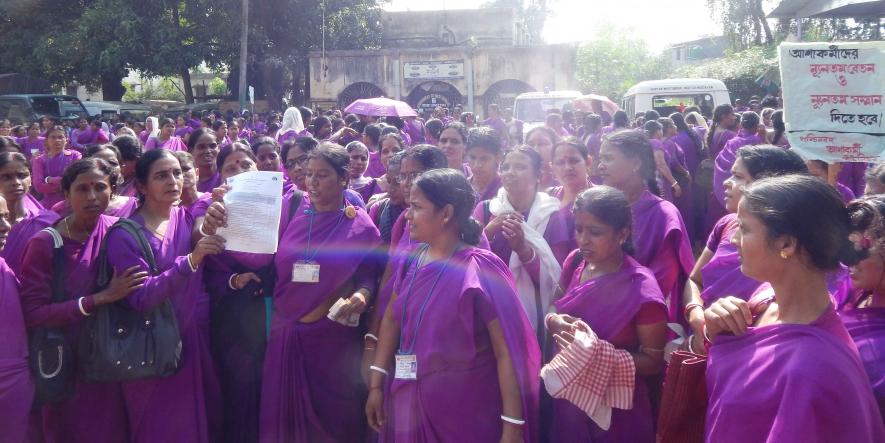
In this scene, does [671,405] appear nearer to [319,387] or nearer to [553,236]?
[553,236]

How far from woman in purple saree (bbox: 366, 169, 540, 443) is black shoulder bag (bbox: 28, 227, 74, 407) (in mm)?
1429

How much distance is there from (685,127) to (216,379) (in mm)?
6564

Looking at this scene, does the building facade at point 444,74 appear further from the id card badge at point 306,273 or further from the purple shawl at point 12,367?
the purple shawl at point 12,367

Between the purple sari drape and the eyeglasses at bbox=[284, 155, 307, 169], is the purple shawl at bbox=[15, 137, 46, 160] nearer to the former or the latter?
the eyeglasses at bbox=[284, 155, 307, 169]

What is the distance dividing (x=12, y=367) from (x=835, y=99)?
3936mm

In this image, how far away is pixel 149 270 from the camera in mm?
3049

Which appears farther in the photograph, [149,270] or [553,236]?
[553,236]

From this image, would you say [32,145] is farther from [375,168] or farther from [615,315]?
[615,315]

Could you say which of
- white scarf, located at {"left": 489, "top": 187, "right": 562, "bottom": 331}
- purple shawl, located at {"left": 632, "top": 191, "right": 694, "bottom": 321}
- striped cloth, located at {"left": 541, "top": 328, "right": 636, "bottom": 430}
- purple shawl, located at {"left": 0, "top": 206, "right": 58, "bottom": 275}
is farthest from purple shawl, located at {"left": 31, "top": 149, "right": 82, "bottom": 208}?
striped cloth, located at {"left": 541, "top": 328, "right": 636, "bottom": 430}

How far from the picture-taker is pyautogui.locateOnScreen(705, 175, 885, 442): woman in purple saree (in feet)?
5.35

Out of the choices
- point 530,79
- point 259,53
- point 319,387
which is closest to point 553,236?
point 319,387

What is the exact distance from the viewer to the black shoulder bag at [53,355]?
2.95m

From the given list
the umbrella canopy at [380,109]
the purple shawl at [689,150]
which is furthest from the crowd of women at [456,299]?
the umbrella canopy at [380,109]

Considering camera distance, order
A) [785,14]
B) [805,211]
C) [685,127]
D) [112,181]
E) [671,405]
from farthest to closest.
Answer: [785,14] < [685,127] < [112,181] < [671,405] < [805,211]
